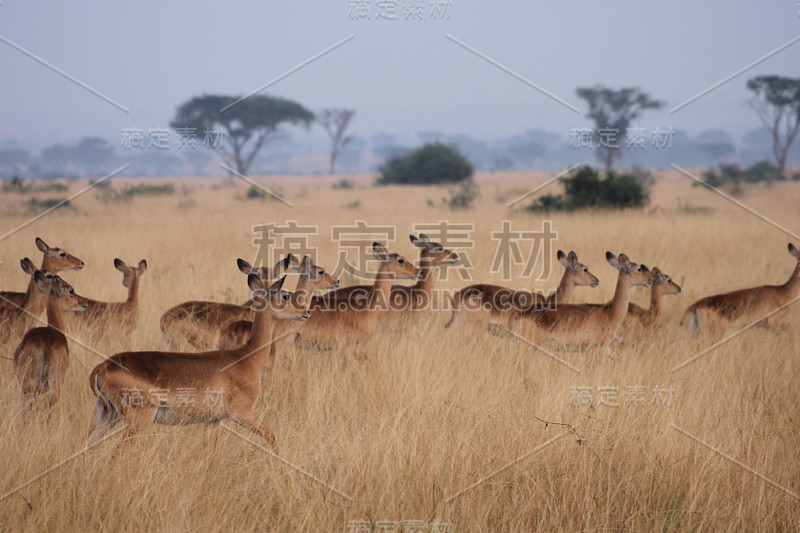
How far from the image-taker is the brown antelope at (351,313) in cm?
643

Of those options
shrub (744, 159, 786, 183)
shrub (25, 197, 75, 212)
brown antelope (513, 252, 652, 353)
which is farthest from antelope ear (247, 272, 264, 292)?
shrub (744, 159, 786, 183)

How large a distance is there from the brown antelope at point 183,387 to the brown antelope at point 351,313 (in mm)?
1761

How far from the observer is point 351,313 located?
6.69 m

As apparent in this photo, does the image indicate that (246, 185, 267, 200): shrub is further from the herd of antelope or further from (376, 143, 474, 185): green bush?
the herd of antelope

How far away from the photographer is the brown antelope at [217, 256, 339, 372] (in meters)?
5.30

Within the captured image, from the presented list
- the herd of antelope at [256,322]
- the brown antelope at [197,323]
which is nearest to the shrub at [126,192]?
the herd of antelope at [256,322]

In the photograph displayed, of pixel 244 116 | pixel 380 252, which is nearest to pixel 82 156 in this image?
pixel 244 116

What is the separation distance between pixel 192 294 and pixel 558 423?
5.26 m

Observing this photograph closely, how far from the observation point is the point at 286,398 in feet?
16.6

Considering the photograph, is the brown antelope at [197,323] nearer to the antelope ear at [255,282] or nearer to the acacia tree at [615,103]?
the antelope ear at [255,282]

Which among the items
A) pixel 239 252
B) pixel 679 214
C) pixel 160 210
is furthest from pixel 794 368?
pixel 160 210

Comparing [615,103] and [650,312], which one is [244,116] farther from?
[650,312]

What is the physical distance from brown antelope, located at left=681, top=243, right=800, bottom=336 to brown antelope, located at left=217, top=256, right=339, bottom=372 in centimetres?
353

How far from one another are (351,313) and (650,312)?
2.95 metres
